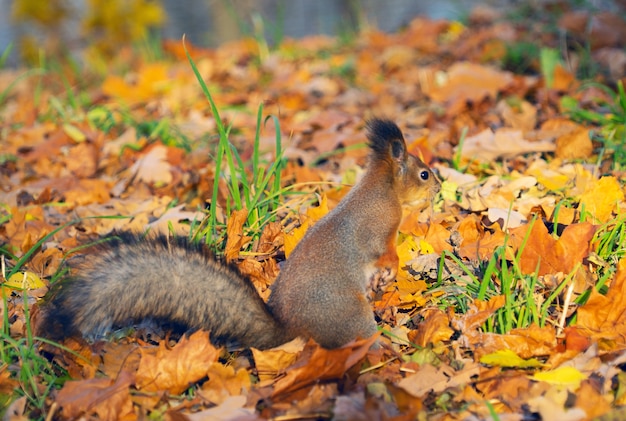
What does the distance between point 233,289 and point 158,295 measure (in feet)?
0.94

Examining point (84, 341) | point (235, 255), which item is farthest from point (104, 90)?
point (84, 341)

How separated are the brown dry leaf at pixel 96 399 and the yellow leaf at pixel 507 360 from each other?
1.30m

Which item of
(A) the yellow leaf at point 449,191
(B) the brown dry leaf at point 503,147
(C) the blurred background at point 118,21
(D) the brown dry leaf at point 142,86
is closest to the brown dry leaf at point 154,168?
(A) the yellow leaf at point 449,191

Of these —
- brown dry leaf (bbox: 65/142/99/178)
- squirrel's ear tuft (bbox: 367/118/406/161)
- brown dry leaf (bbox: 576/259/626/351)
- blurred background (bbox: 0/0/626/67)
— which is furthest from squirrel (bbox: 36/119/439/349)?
blurred background (bbox: 0/0/626/67)

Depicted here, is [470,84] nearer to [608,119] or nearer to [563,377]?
[608,119]

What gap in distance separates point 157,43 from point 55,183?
463 cm

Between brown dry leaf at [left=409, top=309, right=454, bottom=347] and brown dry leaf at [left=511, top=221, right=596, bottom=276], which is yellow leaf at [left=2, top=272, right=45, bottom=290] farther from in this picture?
brown dry leaf at [left=511, top=221, right=596, bottom=276]

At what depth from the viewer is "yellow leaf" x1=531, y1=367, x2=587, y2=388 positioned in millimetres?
2393

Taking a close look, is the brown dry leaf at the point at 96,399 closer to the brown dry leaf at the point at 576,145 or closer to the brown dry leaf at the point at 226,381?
the brown dry leaf at the point at 226,381

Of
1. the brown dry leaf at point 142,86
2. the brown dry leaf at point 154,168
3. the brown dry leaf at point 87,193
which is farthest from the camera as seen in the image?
the brown dry leaf at point 142,86

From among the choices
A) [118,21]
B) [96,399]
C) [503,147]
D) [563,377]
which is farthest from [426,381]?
[118,21]

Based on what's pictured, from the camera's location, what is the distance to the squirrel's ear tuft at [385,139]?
304cm

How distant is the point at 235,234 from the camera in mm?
3385

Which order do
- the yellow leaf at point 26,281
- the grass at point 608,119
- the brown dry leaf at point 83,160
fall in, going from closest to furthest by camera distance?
the yellow leaf at point 26,281, the grass at point 608,119, the brown dry leaf at point 83,160
